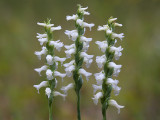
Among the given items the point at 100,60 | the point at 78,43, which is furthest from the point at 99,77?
the point at 78,43

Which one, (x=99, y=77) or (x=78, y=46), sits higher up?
(x=78, y=46)

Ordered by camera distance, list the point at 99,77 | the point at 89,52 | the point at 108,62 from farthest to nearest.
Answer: the point at 89,52 < the point at 108,62 < the point at 99,77

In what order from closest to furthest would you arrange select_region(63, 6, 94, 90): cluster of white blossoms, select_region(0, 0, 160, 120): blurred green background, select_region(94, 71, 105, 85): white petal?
1. select_region(94, 71, 105, 85): white petal
2. select_region(63, 6, 94, 90): cluster of white blossoms
3. select_region(0, 0, 160, 120): blurred green background

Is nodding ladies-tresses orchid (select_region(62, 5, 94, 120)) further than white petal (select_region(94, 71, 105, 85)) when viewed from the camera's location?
Yes

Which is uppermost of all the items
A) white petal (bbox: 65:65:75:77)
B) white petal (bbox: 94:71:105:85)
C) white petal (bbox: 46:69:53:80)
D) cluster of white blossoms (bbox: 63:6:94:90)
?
cluster of white blossoms (bbox: 63:6:94:90)

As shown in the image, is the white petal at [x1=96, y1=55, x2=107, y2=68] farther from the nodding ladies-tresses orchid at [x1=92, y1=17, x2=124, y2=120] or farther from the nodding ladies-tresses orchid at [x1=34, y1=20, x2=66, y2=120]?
the nodding ladies-tresses orchid at [x1=34, y1=20, x2=66, y2=120]

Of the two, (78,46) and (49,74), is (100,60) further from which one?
(49,74)

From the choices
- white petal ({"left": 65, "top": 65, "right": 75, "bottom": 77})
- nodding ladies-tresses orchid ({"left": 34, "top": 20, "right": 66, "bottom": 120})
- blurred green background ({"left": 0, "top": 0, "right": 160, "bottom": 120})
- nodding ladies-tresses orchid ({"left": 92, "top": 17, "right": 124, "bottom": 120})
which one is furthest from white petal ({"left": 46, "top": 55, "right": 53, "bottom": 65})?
blurred green background ({"left": 0, "top": 0, "right": 160, "bottom": 120})
